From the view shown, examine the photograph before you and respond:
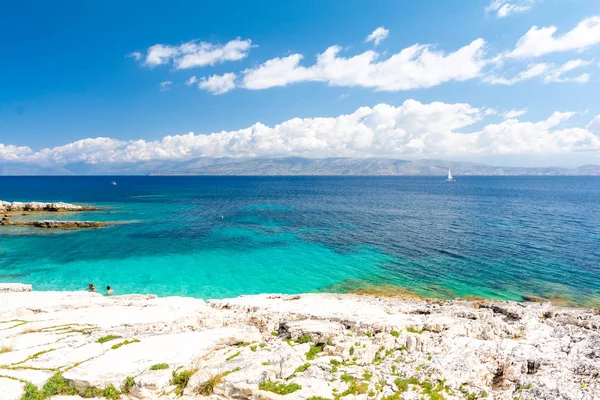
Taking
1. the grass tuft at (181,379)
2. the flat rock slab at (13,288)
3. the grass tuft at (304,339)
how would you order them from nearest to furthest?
1. the grass tuft at (181,379)
2. the grass tuft at (304,339)
3. the flat rock slab at (13,288)

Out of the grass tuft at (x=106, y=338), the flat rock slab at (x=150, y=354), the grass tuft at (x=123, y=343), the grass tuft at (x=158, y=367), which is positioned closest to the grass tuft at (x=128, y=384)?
the flat rock slab at (x=150, y=354)

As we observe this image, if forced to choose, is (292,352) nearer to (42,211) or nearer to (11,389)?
(11,389)

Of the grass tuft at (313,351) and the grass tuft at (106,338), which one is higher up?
the grass tuft at (106,338)

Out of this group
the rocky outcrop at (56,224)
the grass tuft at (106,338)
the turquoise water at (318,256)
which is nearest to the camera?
the grass tuft at (106,338)

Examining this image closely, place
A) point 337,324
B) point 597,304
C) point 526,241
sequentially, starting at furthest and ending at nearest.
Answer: point 526,241
point 597,304
point 337,324

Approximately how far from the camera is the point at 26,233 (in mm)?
75938

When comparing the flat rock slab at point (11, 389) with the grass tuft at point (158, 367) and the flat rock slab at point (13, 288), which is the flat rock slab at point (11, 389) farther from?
the flat rock slab at point (13, 288)

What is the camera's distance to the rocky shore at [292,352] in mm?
17797

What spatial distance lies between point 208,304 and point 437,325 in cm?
2278

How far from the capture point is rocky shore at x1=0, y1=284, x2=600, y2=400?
17.8 m

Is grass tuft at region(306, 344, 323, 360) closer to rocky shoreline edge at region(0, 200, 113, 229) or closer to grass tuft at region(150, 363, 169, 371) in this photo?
grass tuft at region(150, 363, 169, 371)

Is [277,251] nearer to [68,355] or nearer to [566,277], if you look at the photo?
[68,355]

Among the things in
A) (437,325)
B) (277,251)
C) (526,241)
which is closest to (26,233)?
(277,251)

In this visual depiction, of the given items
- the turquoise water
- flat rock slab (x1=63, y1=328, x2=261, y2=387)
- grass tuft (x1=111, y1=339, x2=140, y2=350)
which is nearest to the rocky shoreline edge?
the turquoise water
